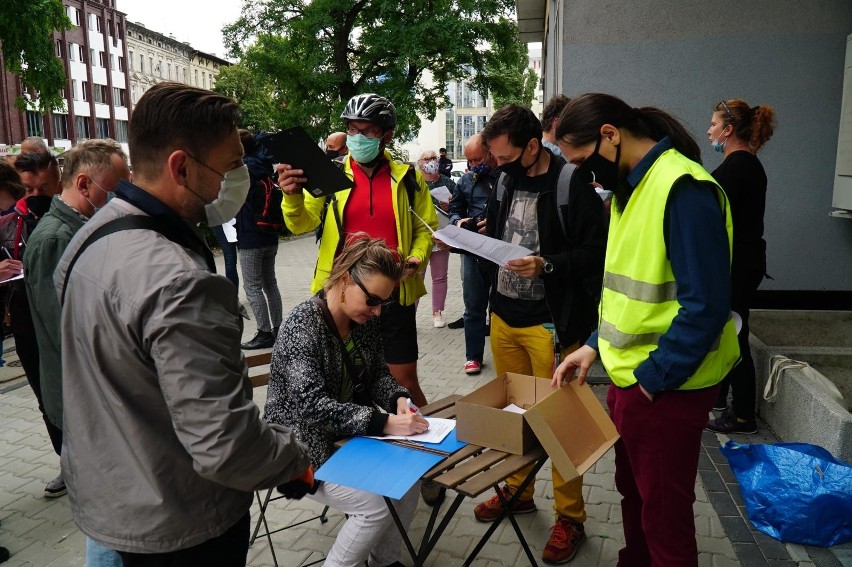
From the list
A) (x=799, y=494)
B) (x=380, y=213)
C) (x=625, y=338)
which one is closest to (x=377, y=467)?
(x=625, y=338)

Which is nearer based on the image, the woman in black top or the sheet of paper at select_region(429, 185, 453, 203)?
the woman in black top

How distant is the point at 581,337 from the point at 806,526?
4.56 feet

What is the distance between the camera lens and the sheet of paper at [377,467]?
221 centimetres

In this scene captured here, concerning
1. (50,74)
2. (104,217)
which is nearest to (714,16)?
(104,217)

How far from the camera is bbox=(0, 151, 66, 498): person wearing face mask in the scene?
3.98 m

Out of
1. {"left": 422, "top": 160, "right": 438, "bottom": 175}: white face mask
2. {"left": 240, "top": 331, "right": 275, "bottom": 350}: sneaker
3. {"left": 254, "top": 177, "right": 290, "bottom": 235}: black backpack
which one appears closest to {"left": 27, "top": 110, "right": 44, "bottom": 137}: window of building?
{"left": 422, "top": 160, "right": 438, "bottom": 175}: white face mask

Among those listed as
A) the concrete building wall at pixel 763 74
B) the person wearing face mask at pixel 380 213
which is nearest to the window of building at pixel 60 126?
the concrete building wall at pixel 763 74

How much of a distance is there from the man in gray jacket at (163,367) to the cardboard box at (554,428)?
0.90 m

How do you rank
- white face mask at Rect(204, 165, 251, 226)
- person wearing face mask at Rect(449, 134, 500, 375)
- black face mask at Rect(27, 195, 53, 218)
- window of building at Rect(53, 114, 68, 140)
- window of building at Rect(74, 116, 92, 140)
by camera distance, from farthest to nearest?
1. window of building at Rect(74, 116, 92, 140)
2. window of building at Rect(53, 114, 68, 140)
3. person wearing face mask at Rect(449, 134, 500, 375)
4. black face mask at Rect(27, 195, 53, 218)
5. white face mask at Rect(204, 165, 251, 226)

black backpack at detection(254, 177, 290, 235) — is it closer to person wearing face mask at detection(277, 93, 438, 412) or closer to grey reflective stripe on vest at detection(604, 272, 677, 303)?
person wearing face mask at detection(277, 93, 438, 412)

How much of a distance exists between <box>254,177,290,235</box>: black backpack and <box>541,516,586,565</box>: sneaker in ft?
13.6

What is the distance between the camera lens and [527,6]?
12938mm

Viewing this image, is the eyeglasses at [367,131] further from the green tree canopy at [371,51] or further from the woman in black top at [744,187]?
the green tree canopy at [371,51]

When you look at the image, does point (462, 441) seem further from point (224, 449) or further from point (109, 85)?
point (109, 85)
